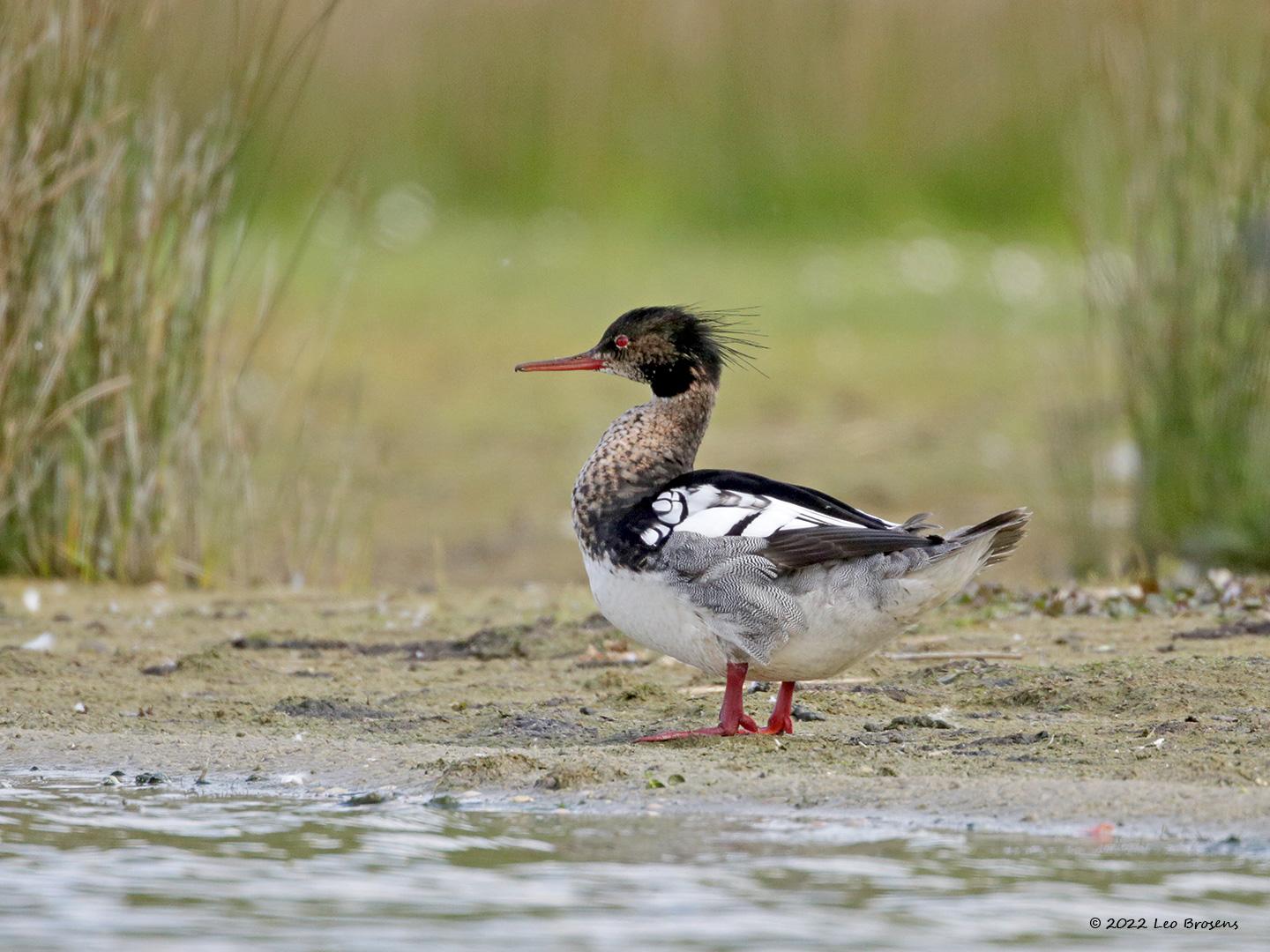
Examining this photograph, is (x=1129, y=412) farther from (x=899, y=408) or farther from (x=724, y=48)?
(x=724, y=48)

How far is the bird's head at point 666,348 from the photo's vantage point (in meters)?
5.79

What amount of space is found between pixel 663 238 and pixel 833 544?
11.7 m

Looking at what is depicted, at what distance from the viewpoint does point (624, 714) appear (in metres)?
5.69

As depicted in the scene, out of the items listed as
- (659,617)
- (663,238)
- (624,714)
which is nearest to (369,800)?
(659,617)

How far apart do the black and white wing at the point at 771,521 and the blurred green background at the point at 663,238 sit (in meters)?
4.53

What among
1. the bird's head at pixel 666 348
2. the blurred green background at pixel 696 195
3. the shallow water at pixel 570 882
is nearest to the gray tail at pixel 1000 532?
the shallow water at pixel 570 882

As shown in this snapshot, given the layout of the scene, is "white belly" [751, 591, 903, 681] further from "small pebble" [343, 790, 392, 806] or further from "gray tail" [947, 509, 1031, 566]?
"small pebble" [343, 790, 392, 806]

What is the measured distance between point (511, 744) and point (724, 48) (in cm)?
1310

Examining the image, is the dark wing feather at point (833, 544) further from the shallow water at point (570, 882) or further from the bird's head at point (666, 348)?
the bird's head at point (666, 348)

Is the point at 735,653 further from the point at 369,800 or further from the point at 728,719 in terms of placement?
the point at 369,800

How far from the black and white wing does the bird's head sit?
0.51 m

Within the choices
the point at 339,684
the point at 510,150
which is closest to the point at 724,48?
the point at 510,150

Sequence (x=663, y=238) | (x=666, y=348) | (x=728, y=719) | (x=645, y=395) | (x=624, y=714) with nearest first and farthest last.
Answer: (x=728, y=719) → (x=624, y=714) → (x=666, y=348) → (x=645, y=395) → (x=663, y=238)

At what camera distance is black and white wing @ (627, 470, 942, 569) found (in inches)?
195
